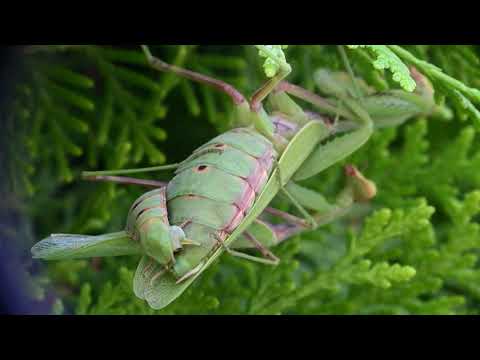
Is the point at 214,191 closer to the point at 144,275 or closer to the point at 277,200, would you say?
the point at 144,275

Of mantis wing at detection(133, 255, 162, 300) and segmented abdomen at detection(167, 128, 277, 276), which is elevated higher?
segmented abdomen at detection(167, 128, 277, 276)

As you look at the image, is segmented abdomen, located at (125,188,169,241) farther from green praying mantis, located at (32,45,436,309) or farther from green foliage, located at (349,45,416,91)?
green foliage, located at (349,45,416,91)

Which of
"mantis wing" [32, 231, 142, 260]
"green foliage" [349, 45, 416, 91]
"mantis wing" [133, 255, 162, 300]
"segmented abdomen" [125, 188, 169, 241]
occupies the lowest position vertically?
"mantis wing" [133, 255, 162, 300]

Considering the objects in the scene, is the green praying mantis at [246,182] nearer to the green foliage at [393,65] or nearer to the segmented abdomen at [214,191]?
the segmented abdomen at [214,191]

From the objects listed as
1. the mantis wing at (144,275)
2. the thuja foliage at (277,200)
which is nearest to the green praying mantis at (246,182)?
the mantis wing at (144,275)

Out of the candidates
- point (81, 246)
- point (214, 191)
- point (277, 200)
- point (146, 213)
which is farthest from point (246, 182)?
point (277, 200)

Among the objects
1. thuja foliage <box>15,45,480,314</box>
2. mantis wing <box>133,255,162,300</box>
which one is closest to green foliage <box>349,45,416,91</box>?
thuja foliage <box>15,45,480,314</box>

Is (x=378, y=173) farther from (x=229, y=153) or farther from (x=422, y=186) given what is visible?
(x=229, y=153)

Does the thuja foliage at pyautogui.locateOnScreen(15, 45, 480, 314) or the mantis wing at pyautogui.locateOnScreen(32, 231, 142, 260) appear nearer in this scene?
the mantis wing at pyautogui.locateOnScreen(32, 231, 142, 260)
